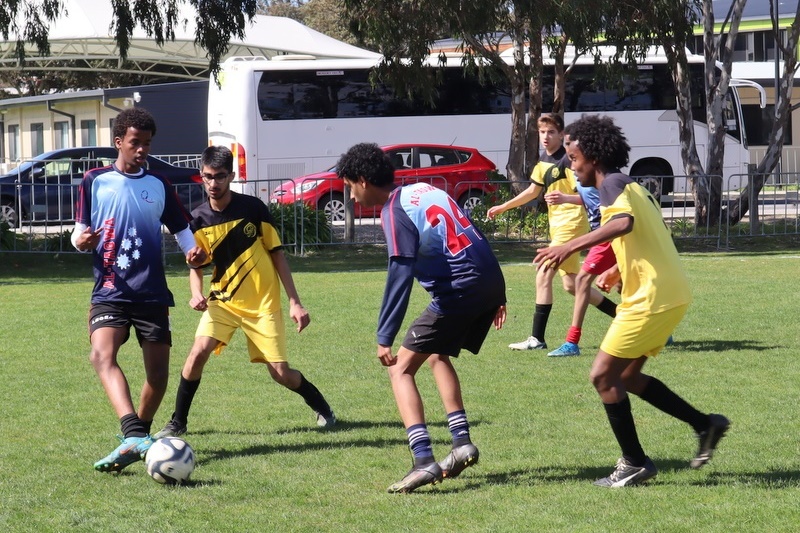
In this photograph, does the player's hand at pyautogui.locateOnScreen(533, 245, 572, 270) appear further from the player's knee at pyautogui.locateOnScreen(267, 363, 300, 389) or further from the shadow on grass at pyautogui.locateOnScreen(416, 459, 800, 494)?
the player's knee at pyautogui.locateOnScreen(267, 363, 300, 389)

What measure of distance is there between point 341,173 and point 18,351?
5709 millimetres

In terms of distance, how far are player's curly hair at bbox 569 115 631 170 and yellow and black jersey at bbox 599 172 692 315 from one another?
0.23 feet

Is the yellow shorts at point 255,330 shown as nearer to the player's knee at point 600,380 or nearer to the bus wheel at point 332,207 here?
the player's knee at point 600,380

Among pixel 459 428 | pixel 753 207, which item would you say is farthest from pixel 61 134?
pixel 459 428

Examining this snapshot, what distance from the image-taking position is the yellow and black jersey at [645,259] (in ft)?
17.4

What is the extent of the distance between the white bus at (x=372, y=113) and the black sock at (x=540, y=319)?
18.7 meters

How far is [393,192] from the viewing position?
5.47m

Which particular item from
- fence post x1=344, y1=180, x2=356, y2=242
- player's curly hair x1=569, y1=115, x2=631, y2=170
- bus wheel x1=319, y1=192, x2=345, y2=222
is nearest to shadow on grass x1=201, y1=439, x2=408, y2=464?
player's curly hair x1=569, y1=115, x2=631, y2=170

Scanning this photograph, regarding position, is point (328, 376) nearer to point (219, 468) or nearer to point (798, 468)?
point (219, 468)

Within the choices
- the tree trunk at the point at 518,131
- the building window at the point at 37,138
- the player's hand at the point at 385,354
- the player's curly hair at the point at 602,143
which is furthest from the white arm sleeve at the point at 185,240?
the building window at the point at 37,138

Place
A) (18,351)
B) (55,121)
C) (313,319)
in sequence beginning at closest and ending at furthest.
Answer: (18,351)
(313,319)
(55,121)

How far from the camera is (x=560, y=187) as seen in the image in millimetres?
9492

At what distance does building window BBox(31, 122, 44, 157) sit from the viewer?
161 feet

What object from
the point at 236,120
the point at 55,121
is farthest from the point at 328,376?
the point at 55,121
